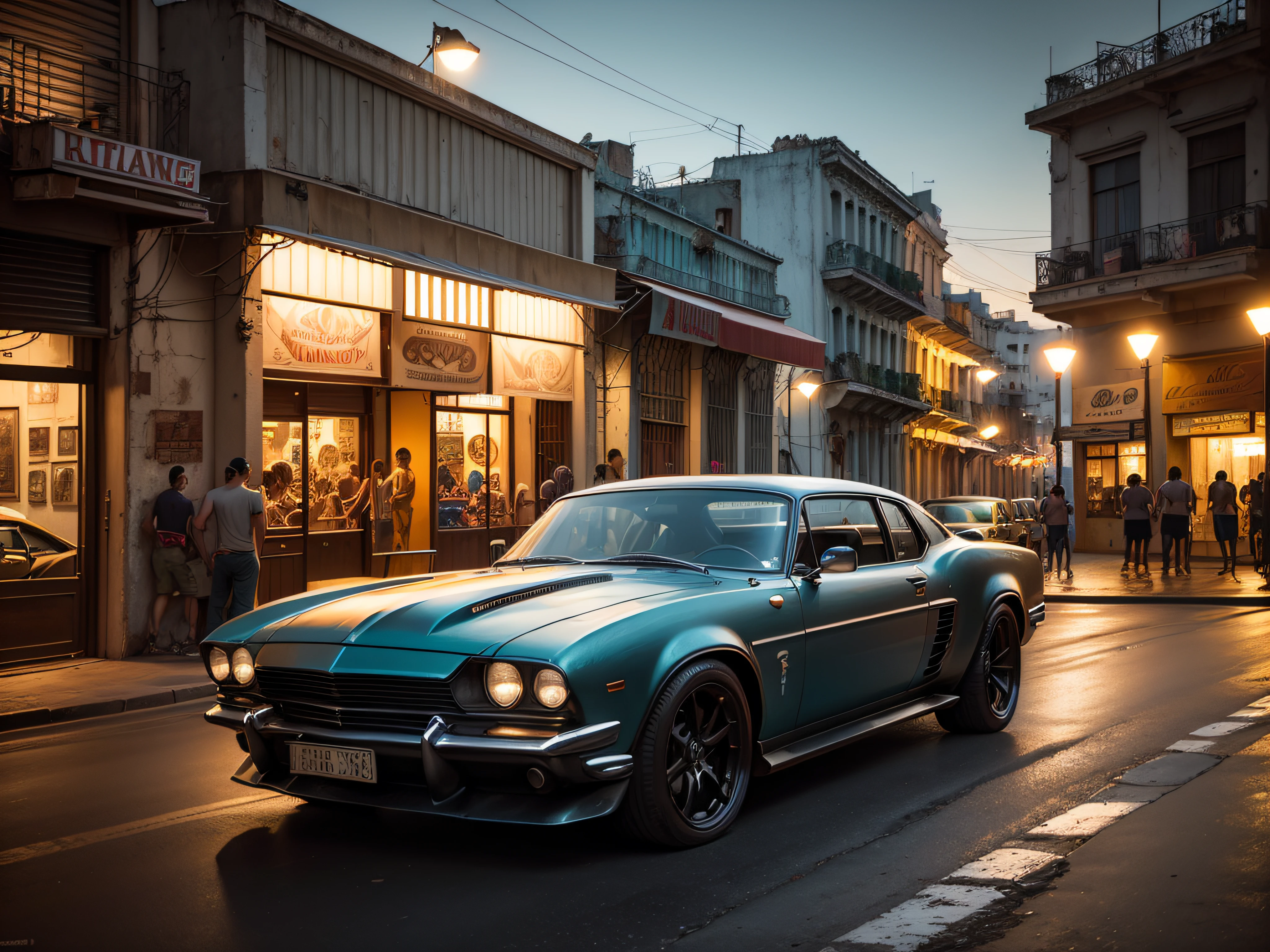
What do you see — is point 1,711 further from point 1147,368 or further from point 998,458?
point 998,458

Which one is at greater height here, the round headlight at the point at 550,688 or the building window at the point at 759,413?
the building window at the point at 759,413

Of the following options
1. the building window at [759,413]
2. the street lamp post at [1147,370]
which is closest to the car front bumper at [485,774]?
the street lamp post at [1147,370]

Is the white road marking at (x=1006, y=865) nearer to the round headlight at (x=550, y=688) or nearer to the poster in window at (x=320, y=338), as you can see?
the round headlight at (x=550, y=688)

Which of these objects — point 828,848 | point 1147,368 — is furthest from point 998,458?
point 828,848

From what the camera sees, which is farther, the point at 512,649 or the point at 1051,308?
the point at 1051,308

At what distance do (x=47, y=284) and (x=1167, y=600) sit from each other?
15.1m

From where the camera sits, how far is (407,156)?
1589cm

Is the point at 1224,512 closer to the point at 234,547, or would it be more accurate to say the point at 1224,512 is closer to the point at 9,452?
the point at 234,547

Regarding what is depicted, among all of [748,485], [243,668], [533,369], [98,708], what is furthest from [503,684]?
[533,369]

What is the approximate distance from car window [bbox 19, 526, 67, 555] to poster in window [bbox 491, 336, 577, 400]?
7510mm

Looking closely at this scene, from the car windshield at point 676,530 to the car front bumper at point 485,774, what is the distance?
58.4 inches

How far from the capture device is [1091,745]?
6.61 meters

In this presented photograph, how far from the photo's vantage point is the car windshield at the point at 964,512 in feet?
68.8

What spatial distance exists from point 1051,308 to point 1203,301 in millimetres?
3846
